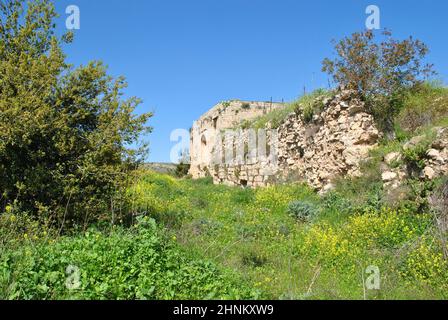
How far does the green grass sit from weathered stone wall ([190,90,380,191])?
1.61m

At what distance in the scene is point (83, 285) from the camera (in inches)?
177

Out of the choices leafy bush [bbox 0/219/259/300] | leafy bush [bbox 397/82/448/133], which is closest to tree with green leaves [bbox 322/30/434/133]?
leafy bush [bbox 397/82/448/133]

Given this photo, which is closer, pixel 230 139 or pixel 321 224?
pixel 321 224

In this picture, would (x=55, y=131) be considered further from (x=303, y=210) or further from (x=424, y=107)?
(x=424, y=107)

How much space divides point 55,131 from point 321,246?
497cm

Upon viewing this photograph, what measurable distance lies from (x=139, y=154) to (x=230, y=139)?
13.4m

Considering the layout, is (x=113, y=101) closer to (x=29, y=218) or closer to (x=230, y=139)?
(x=29, y=218)

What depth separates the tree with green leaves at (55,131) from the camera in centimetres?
709

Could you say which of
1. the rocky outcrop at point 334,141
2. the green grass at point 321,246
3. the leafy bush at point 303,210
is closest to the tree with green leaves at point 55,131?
the green grass at point 321,246

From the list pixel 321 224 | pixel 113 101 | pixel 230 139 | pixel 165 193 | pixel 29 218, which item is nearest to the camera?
pixel 29 218

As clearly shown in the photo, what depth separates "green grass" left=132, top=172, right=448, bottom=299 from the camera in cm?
565

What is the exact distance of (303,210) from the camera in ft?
33.7

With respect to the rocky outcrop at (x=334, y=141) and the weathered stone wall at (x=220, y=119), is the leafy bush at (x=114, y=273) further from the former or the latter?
the weathered stone wall at (x=220, y=119)
